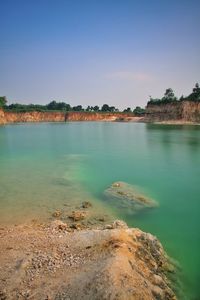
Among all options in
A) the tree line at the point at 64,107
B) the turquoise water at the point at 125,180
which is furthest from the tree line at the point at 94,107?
the turquoise water at the point at 125,180

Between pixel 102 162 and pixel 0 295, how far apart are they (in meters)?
17.9

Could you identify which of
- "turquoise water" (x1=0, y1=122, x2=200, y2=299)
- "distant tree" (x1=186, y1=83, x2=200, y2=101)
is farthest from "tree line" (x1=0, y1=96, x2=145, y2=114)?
"turquoise water" (x1=0, y1=122, x2=200, y2=299)

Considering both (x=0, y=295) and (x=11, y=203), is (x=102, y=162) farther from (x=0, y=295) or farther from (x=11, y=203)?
(x=0, y=295)

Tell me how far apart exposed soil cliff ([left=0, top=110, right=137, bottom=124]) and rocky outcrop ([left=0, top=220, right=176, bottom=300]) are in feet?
342

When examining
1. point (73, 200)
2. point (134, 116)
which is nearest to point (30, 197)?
point (73, 200)

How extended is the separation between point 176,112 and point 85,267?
298ft

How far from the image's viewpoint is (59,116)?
126 meters

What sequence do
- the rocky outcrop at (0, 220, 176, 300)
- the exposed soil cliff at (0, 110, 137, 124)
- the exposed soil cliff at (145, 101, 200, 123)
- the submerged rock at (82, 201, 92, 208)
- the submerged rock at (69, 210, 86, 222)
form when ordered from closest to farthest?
the rocky outcrop at (0, 220, 176, 300), the submerged rock at (69, 210, 86, 222), the submerged rock at (82, 201, 92, 208), the exposed soil cliff at (145, 101, 200, 123), the exposed soil cliff at (0, 110, 137, 124)

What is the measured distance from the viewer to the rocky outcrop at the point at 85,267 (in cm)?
521

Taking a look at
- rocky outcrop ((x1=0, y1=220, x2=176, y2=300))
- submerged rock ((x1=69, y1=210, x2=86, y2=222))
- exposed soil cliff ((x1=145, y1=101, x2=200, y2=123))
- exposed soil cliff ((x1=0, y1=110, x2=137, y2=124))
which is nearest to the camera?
rocky outcrop ((x1=0, y1=220, x2=176, y2=300))

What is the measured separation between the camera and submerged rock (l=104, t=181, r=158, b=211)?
12.1 meters

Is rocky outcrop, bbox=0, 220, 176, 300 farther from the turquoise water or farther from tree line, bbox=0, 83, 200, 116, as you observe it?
tree line, bbox=0, 83, 200, 116

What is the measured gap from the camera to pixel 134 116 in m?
124

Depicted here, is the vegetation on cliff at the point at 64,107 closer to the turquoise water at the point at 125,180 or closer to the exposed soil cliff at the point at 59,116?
the exposed soil cliff at the point at 59,116
